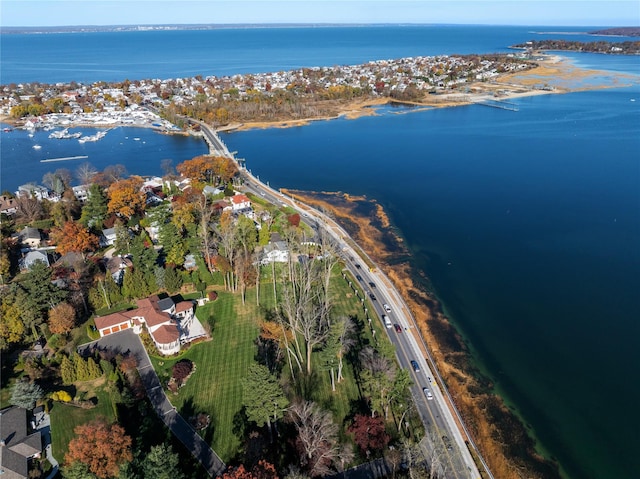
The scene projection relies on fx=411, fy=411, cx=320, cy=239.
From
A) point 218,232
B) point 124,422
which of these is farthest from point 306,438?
point 218,232

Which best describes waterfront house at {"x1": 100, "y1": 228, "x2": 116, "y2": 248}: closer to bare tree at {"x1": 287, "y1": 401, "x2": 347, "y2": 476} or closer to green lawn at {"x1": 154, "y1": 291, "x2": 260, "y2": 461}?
green lawn at {"x1": 154, "y1": 291, "x2": 260, "y2": 461}

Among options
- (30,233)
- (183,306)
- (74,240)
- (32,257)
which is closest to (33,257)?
(32,257)

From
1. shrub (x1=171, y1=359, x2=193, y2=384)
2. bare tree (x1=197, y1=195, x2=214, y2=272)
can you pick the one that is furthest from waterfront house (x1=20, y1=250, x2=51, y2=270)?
shrub (x1=171, y1=359, x2=193, y2=384)

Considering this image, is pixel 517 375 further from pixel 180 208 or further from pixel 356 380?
pixel 180 208

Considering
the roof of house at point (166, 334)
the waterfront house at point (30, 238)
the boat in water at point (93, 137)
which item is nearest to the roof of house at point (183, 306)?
the roof of house at point (166, 334)

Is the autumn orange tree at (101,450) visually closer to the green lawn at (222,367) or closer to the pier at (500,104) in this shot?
the green lawn at (222,367)

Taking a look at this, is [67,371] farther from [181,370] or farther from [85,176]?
[85,176]
